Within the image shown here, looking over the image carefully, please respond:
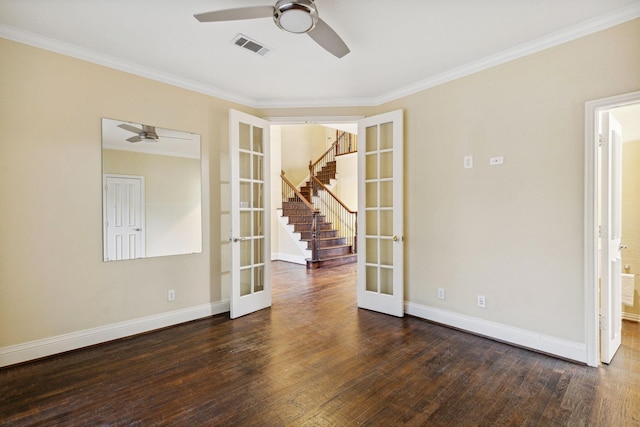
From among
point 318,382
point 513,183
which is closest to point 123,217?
point 318,382

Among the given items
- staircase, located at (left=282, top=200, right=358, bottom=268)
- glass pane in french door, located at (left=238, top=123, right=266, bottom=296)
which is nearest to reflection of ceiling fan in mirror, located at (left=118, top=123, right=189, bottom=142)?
glass pane in french door, located at (left=238, top=123, right=266, bottom=296)

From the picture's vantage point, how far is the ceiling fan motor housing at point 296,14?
1962mm

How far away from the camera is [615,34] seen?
8.00 ft

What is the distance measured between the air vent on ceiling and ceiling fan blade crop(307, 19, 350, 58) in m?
0.79

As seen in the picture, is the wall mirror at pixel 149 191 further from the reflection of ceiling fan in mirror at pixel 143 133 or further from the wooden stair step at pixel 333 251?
the wooden stair step at pixel 333 251

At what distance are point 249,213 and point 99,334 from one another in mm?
1961

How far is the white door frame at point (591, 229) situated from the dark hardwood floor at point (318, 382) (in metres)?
0.25

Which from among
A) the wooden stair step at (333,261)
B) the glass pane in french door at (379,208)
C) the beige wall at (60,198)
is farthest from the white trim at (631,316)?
the beige wall at (60,198)

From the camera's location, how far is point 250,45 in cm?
286

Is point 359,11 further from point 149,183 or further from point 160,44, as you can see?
point 149,183

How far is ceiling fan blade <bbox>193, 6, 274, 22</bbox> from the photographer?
1.97 m

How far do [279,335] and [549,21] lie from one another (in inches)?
144

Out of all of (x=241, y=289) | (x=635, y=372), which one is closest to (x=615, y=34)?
(x=635, y=372)

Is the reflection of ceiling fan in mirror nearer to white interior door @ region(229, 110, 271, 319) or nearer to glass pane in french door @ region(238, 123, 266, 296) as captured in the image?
white interior door @ region(229, 110, 271, 319)
